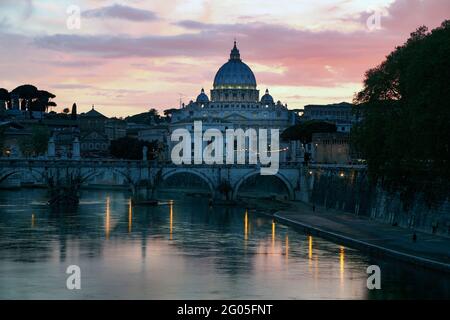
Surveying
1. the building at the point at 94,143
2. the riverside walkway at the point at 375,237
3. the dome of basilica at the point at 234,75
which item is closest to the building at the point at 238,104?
the dome of basilica at the point at 234,75

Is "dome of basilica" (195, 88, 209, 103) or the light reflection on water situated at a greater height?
"dome of basilica" (195, 88, 209, 103)

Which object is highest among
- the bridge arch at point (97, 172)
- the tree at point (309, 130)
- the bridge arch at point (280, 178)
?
the tree at point (309, 130)

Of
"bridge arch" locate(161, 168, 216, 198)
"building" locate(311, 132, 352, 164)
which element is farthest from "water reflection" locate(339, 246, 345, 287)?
"building" locate(311, 132, 352, 164)

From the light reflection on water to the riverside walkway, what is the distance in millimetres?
532

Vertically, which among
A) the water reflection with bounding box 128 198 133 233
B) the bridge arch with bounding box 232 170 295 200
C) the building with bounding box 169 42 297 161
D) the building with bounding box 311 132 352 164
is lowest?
the water reflection with bounding box 128 198 133 233

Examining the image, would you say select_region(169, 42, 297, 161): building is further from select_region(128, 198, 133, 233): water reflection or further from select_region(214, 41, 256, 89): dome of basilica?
select_region(128, 198, 133, 233): water reflection

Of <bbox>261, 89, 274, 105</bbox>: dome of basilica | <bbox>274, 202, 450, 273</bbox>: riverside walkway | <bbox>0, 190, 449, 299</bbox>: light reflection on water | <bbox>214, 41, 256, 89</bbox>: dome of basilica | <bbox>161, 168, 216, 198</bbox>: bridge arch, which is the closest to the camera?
<bbox>0, 190, 449, 299</bbox>: light reflection on water

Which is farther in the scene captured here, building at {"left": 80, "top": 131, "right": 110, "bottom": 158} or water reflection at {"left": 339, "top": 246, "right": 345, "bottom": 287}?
building at {"left": 80, "top": 131, "right": 110, "bottom": 158}

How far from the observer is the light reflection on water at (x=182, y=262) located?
34062 mm

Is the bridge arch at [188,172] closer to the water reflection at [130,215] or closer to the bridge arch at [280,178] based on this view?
the bridge arch at [280,178]

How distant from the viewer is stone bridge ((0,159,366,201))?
7538cm

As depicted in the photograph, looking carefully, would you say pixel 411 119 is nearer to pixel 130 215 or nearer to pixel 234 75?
pixel 130 215

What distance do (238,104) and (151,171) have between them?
3932 inches

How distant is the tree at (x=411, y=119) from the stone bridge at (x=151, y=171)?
21.3m
